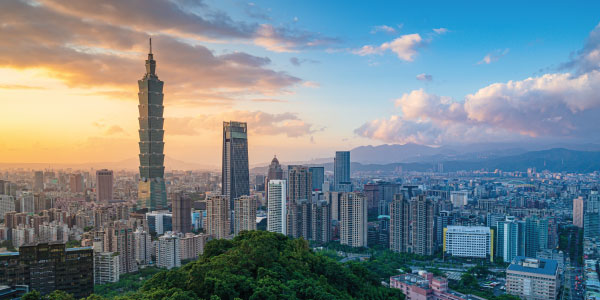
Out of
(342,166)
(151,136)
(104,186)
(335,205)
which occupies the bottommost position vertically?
(335,205)

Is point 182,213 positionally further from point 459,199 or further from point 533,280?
point 459,199

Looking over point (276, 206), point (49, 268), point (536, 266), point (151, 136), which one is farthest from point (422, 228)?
point (151, 136)

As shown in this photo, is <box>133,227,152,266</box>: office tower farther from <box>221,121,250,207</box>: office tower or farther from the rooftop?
<box>221,121,250,207</box>: office tower

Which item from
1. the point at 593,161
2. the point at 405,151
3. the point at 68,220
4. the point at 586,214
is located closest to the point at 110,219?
the point at 68,220

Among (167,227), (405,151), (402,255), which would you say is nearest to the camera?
(402,255)

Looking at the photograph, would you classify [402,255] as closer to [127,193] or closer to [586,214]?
[586,214]

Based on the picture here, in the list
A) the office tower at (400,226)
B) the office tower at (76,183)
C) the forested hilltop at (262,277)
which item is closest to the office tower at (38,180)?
the office tower at (76,183)
